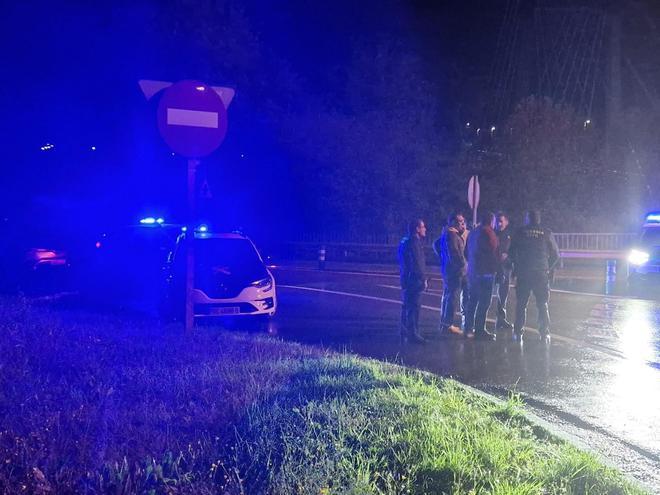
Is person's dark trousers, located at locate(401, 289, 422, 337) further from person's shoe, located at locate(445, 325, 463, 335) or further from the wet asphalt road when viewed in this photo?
person's shoe, located at locate(445, 325, 463, 335)

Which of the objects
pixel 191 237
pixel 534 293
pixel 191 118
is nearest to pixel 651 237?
pixel 534 293

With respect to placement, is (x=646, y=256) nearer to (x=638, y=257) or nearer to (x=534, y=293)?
(x=638, y=257)

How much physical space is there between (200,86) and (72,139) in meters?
27.6

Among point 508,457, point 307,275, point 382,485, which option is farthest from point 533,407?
point 307,275

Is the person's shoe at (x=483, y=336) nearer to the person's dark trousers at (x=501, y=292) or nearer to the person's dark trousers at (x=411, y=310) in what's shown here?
the person's dark trousers at (x=501, y=292)

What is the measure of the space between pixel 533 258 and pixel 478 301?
1.10 meters

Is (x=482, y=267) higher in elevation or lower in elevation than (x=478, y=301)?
higher

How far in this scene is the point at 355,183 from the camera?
105ft

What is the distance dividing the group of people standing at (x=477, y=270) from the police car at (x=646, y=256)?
7.08 meters

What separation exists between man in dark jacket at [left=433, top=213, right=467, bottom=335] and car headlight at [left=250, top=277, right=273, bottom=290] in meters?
2.88

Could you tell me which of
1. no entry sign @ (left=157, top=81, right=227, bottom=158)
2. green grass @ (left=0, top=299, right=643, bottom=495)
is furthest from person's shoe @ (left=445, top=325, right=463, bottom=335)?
no entry sign @ (left=157, top=81, right=227, bottom=158)

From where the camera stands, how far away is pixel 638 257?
663 inches

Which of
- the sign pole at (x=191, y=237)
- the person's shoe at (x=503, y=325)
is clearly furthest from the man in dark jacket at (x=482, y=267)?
the sign pole at (x=191, y=237)

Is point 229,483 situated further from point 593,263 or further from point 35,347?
point 593,263
